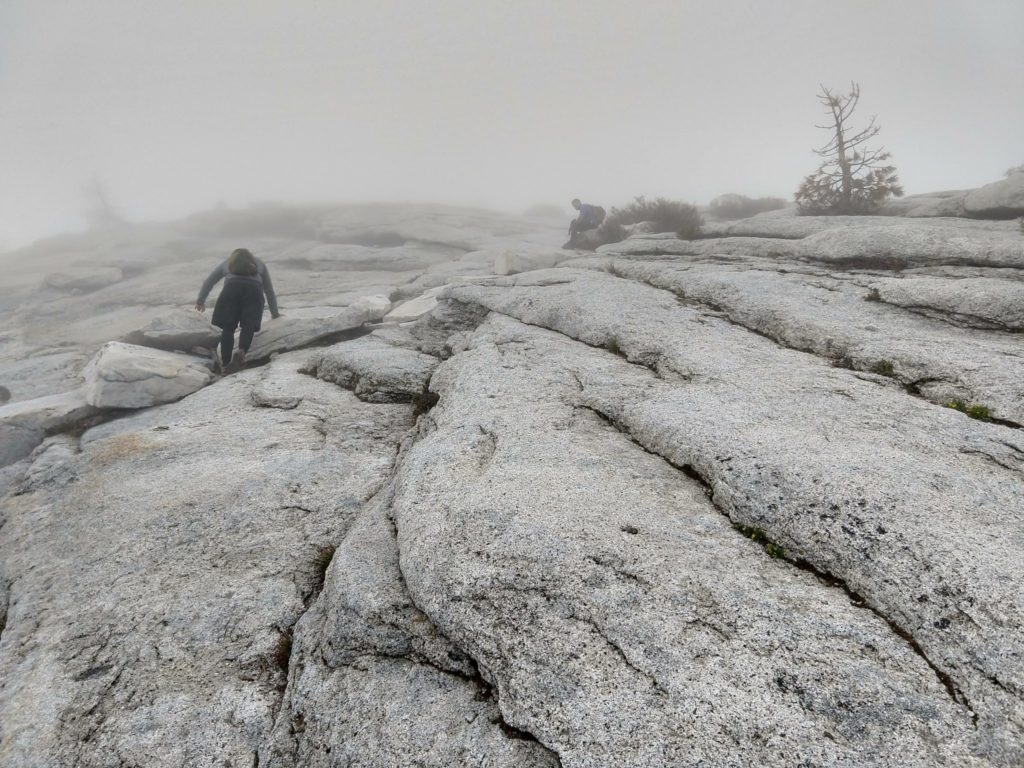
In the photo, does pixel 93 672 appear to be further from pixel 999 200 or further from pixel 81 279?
pixel 81 279

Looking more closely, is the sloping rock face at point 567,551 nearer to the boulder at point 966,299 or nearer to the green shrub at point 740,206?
the boulder at point 966,299

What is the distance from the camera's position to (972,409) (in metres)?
8.48

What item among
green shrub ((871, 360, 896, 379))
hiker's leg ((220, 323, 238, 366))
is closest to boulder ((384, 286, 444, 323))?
hiker's leg ((220, 323, 238, 366))

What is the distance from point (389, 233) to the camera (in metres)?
49.7

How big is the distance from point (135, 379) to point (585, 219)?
27.7 meters

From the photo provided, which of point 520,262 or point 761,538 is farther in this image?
point 520,262

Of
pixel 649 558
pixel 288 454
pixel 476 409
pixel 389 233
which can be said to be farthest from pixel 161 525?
pixel 389 233

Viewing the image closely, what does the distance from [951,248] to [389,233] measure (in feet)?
Answer: 144

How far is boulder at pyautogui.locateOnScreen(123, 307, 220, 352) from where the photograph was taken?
17734 mm

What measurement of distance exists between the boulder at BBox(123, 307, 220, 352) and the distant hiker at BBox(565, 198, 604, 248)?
23690 millimetres

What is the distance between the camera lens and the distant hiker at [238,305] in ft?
54.8

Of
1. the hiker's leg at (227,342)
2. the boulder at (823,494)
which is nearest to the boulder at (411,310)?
the hiker's leg at (227,342)

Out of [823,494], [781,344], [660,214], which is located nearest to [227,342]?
[781,344]

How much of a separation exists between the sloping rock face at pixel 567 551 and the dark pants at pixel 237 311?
10.2ft
